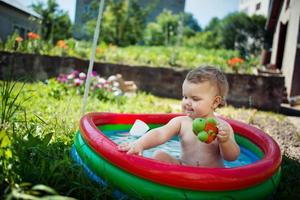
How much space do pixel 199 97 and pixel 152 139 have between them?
1.27ft

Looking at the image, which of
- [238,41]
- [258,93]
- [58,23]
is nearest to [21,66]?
[258,93]

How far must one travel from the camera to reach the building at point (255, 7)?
77.3 ft

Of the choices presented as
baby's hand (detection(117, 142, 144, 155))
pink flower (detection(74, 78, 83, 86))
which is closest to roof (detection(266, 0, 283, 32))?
pink flower (detection(74, 78, 83, 86))

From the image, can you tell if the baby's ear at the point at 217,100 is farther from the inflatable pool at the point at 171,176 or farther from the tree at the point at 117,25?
the tree at the point at 117,25

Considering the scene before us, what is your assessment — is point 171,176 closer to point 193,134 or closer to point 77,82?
point 193,134

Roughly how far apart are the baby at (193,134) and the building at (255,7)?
729 inches

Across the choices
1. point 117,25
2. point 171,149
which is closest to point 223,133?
point 171,149

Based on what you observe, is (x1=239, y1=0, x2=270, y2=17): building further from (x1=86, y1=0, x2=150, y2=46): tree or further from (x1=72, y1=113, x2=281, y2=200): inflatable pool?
(x1=72, y1=113, x2=281, y2=200): inflatable pool

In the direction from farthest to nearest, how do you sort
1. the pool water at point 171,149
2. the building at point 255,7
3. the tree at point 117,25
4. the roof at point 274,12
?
the building at point 255,7 → the tree at point 117,25 → the roof at point 274,12 → the pool water at point 171,149

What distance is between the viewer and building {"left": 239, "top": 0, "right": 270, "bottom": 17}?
23561 mm

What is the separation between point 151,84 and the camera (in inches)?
341

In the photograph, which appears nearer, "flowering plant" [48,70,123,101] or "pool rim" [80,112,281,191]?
"pool rim" [80,112,281,191]

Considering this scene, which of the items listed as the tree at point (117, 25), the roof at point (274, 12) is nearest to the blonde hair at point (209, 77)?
the roof at point (274, 12)

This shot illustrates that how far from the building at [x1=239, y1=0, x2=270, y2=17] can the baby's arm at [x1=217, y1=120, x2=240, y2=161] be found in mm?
18663
